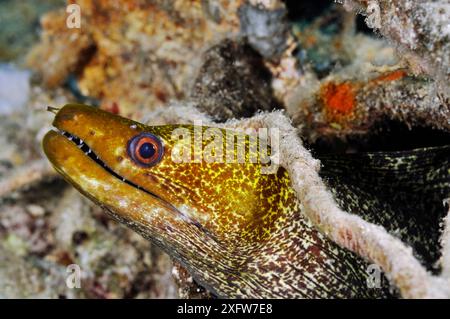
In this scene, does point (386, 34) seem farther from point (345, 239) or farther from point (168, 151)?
point (168, 151)

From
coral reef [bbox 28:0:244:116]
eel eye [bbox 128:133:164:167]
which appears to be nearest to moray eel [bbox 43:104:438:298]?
eel eye [bbox 128:133:164:167]

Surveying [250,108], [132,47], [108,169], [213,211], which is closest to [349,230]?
[213,211]

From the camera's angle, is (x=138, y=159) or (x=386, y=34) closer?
(x=386, y=34)

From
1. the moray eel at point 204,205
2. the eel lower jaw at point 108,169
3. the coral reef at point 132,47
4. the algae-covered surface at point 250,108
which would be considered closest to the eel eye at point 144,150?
the moray eel at point 204,205

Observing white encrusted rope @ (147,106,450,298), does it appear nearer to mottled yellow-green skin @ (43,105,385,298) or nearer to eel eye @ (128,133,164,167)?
mottled yellow-green skin @ (43,105,385,298)

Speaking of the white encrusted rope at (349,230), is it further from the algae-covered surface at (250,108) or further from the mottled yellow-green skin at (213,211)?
A: the mottled yellow-green skin at (213,211)
